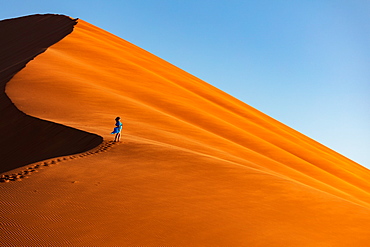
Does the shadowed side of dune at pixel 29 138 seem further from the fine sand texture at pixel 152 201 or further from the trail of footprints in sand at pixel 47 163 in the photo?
the trail of footprints in sand at pixel 47 163

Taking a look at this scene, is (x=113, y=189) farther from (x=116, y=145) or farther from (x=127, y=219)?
(x=116, y=145)

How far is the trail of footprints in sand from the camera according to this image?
7.98 metres

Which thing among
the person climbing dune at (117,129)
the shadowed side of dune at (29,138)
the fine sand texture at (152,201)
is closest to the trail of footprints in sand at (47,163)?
the fine sand texture at (152,201)

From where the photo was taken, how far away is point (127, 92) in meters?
20.7

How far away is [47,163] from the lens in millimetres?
9102

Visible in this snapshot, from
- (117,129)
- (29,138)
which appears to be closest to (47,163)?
(117,129)

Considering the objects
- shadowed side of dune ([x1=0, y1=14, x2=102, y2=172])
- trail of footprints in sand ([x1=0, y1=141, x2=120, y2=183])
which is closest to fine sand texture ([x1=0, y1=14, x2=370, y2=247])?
trail of footprints in sand ([x1=0, y1=141, x2=120, y2=183])

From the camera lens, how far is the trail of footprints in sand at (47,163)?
7977 millimetres

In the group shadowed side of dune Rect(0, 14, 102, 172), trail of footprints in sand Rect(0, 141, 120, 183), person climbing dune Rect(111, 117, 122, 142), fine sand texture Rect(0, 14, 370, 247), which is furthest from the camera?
shadowed side of dune Rect(0, 14, 102, 172)

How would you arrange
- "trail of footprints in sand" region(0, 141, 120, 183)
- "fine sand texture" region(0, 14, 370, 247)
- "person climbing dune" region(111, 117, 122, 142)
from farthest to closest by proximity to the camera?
1. "person climbing dune" region(111, 117, 122, 142)
2. "trail of footprints in sand" region(0, 141, 120, 183)
3. "fine sand texture" region(0, 14, 370, 247)

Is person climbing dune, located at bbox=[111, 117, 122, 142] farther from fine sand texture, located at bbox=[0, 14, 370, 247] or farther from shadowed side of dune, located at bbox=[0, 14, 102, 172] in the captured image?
shadowed side of dune, located at bbox=[0, 14, 102, 172]

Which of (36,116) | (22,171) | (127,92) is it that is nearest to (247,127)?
(127,92)

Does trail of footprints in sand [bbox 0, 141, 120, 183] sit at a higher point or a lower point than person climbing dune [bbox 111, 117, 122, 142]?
lower

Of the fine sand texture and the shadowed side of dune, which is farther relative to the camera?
the shadowed side of dune
